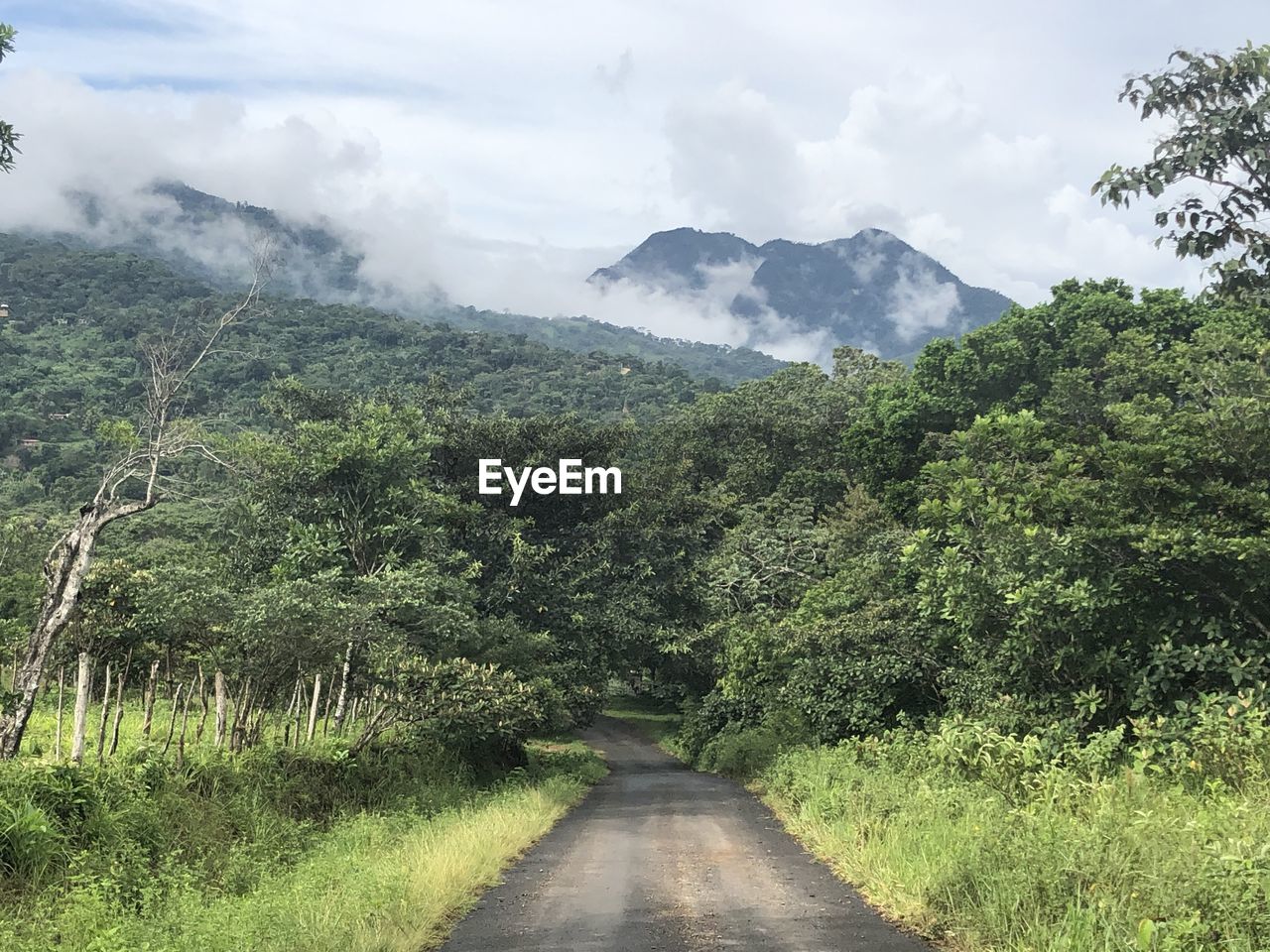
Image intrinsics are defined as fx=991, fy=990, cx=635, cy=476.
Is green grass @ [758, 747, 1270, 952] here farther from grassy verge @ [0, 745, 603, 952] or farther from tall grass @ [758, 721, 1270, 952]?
grassy verge @ [0, 745, 603, 952]

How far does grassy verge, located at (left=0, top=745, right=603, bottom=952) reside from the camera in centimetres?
739

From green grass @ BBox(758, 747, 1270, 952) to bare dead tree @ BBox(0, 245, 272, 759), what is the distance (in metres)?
9.77

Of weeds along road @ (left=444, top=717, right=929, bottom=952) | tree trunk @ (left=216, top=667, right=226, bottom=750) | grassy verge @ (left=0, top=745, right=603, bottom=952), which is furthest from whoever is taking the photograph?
tree trunk @ (left=216, top=667, right=226, bottom=750)

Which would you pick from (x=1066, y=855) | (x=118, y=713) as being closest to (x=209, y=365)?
(x=118, y=713)

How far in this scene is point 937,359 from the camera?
3294 centimetres

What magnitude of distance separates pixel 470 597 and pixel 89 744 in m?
8.20

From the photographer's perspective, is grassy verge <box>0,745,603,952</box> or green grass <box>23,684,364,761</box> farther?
green grass <box>23,684,364,761</box>

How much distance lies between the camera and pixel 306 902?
330 inches

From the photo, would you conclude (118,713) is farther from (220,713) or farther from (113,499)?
(113,499)

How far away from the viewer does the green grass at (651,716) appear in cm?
4886

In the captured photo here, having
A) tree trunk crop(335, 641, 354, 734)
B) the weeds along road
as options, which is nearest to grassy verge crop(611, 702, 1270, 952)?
the weeds along road

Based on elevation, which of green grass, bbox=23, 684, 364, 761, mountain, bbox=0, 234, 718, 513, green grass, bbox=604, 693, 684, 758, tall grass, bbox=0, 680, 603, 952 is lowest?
green grass, bbox=604, 693, 684, 758

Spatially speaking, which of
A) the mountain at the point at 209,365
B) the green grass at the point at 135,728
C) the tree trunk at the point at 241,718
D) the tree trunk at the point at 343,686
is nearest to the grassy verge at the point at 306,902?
the tree trunk at the point at 241,718

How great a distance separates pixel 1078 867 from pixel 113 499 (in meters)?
12.0
